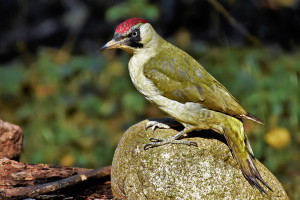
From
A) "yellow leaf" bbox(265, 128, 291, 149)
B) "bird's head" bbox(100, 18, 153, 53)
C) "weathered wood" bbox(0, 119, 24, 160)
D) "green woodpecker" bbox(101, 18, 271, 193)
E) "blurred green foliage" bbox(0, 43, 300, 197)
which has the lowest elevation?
"yellow leaf" bbox(265, 128, 291, 149)

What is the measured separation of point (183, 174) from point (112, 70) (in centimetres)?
477

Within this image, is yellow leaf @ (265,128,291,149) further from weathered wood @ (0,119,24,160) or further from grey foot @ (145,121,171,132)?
weathered wood @ (0,119,24,160)

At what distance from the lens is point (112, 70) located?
27.5 feet

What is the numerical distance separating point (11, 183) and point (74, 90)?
4181 mm

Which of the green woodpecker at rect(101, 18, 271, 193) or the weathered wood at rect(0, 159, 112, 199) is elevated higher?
the green woodpecker at rect(101, 18, 271, 193)

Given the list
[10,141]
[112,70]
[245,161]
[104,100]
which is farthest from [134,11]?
[245,161]

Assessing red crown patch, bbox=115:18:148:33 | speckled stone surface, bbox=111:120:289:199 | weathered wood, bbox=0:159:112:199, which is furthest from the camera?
red crown patch, bbox=115:18:148:33

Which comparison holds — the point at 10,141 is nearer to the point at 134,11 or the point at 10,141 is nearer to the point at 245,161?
the point at 245,161

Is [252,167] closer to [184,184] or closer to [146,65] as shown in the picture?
[184,184]

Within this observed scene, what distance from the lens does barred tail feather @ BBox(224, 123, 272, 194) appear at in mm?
3936

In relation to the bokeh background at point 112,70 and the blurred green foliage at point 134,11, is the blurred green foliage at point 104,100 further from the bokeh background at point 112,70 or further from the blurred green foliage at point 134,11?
the blurred green foliage at point 134,11

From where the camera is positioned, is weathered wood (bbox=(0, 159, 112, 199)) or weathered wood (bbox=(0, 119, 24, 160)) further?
weathered wood (bbox=(0, 119, 24, 160))

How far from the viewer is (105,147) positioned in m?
7.38

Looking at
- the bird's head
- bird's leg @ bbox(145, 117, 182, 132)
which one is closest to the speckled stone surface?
bird's leg @ bbox(145, 117, 182, 132)
